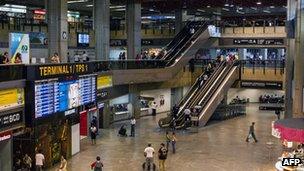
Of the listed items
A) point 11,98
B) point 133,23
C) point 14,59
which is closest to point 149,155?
point 11,98

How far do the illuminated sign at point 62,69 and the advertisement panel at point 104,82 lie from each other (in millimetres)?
4058

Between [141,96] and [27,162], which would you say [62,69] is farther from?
[141,96]

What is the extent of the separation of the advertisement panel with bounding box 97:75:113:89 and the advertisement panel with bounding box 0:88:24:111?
9.69 meters

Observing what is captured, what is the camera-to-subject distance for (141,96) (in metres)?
41.6

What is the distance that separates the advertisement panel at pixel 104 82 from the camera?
27081 millimetres

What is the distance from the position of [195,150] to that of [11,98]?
38.4ft

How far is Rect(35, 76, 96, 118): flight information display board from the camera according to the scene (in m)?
18.5

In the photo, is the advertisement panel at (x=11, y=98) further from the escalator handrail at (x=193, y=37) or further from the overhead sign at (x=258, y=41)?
the overhead sign at (x=258, y=41)

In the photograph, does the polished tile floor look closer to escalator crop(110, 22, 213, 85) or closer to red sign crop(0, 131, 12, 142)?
escalator crop(110, 22, 213, 85)

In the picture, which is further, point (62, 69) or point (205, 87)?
point (205, 87)

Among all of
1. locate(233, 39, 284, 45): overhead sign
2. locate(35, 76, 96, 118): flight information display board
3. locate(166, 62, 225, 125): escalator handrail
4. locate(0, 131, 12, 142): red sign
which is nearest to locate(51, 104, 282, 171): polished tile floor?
locate(166, 62, 225, 125): escalator handrail

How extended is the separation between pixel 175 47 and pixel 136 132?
38.7 ft

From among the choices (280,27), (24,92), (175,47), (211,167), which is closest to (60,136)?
(24,92)

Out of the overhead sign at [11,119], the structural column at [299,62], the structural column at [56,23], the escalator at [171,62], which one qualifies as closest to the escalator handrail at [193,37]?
the escalator at [171,62]
